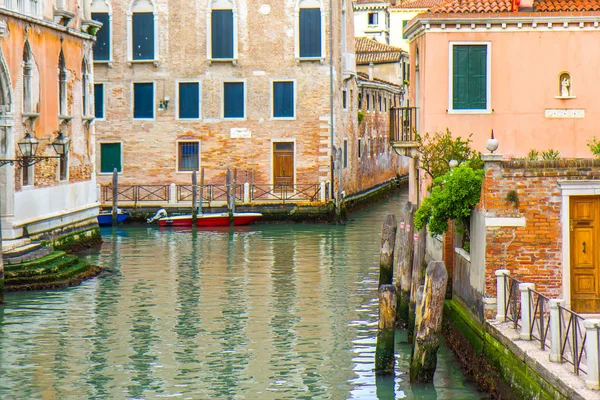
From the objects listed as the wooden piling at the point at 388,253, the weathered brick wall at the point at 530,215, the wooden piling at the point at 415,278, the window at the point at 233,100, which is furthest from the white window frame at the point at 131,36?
the weathered brick wall at the point at 530,215

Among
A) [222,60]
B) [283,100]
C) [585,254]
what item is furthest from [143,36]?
[585,254]

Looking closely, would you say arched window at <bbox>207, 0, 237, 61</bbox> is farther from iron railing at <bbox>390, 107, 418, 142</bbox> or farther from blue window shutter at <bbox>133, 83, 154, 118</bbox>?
iron railing at <bbox>390, 107, 418, 142</bbox>

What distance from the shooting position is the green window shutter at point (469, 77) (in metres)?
17.4

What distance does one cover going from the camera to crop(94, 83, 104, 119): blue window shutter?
31.2 metres

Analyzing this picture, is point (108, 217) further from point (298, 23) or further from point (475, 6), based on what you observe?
point (475, 6)

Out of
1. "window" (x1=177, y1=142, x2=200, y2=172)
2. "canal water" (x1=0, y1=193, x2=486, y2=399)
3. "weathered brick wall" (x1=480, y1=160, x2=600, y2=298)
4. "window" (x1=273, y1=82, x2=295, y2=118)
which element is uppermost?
"window" (x1=273, y1=82, x2=295, y2=118)

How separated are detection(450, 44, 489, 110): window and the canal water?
3.23 meters

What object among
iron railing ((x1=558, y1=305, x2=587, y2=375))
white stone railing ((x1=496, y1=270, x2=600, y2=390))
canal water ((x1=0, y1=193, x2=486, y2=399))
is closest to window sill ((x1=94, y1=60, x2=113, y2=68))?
canal water ((x1=0, y1=193, x2=486, y2=399))

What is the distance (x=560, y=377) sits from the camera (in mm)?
8086

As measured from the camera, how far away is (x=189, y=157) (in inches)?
1222

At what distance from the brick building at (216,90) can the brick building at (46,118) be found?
23.3 feet

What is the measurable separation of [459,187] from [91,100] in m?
13.7

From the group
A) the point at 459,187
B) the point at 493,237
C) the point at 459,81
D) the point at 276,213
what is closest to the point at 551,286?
the point at 493,237

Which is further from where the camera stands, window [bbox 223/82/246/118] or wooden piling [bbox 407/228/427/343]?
window [bbox 223/82/246/118]
